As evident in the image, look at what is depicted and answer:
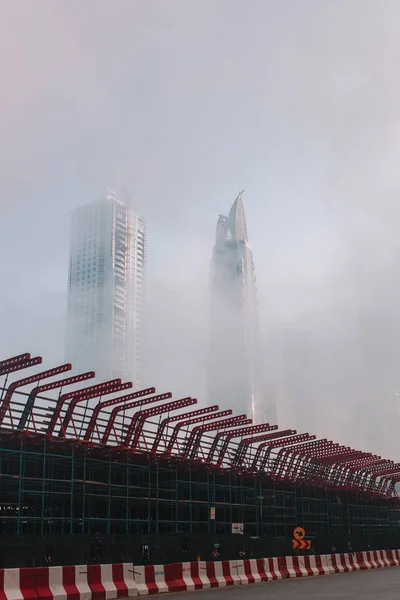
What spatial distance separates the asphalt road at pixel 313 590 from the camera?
59.7ft

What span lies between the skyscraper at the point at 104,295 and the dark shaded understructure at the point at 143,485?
264ft

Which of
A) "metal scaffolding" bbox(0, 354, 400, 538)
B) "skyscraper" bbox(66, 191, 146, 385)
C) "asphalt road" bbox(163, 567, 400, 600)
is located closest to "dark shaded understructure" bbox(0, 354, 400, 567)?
"metal scaffolding" bbox(0, 354, 400, 538)

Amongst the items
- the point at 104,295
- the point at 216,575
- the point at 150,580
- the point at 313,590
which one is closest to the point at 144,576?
the point at 150,580

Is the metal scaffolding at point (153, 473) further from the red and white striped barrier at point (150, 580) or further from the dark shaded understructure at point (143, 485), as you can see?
the red and white striped barrier at point (150, 580)

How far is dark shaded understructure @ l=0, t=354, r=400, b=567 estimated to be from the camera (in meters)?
22.9

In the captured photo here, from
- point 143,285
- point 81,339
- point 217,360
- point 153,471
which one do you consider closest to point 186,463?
point 153,471

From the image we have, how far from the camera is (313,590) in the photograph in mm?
20594

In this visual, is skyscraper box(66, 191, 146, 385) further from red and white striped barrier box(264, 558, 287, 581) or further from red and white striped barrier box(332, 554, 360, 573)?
red and white striped barrier box(264, 558, 287, 581)

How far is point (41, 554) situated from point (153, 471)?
597 inches

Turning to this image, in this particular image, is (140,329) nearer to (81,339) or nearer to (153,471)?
(81,339)

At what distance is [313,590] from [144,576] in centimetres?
510

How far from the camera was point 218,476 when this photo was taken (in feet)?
123

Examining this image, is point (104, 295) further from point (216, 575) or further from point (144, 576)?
point (144, 576)

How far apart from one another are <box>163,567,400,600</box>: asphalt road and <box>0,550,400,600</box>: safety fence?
2.18ft
